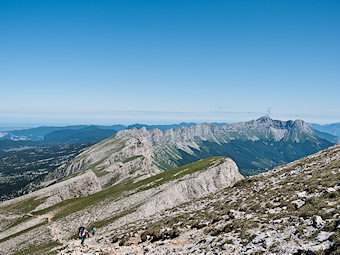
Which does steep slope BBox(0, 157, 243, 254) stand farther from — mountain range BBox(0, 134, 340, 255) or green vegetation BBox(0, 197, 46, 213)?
green vegetation BBox(0, 197, 46, 213)

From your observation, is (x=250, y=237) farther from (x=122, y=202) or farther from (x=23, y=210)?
(x=23, y=210)

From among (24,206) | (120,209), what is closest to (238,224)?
(120,209)

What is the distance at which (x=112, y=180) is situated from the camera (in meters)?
119

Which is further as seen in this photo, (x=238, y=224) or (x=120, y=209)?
(x=120, y=209)

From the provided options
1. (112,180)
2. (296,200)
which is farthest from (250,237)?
(112,180)

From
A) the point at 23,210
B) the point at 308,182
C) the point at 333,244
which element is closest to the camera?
the point at 333,244

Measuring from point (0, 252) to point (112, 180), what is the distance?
68.9 meters

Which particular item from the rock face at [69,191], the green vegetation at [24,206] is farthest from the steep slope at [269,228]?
the green vegetation at [24,206]

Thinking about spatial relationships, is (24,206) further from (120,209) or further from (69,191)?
(120,209)

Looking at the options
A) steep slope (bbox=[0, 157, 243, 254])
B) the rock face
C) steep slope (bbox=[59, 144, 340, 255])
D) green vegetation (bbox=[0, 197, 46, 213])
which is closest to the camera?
steep slope (bbox=[59, 144, 340, 255])

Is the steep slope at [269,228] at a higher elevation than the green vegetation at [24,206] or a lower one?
higher

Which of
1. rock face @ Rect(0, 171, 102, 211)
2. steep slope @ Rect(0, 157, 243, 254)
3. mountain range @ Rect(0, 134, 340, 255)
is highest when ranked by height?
mountain range @ Rect(0, 134, 340, 255)

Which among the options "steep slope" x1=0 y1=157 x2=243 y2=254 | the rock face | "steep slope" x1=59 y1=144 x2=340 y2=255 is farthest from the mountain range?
the rock face

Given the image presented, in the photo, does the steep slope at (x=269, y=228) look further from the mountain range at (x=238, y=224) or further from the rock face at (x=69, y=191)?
the rock face at (x=69, y=191)
